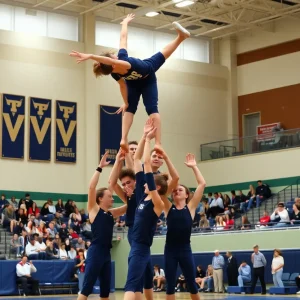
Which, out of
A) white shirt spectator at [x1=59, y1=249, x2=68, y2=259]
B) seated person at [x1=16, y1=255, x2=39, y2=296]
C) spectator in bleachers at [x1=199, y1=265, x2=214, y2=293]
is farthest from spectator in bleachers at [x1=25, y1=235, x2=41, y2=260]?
spectator in bleachers at [x1=199, y1=265, x2=214, y2=293]

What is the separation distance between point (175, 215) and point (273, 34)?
31.3 meters

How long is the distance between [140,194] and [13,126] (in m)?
26.5

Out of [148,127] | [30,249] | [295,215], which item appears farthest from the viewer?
[30,249]

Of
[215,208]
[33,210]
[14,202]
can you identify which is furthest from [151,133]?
[215,208]

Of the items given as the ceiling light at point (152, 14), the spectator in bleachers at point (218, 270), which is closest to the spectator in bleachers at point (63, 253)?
the spectator in bleachers at point (218, 270)

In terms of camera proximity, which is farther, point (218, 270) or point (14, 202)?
point (14, 202)

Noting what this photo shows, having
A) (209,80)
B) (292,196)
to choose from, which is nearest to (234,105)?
(209,80)

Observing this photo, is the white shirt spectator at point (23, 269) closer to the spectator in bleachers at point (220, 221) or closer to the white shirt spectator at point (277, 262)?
the spectator in bleachers at point (220, 221)

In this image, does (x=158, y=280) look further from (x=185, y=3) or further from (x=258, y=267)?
(x=185, y=3)

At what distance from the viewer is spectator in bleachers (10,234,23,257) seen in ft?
98.7

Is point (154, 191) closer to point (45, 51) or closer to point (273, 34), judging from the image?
point (45, 51)

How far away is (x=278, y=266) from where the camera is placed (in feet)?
88.3

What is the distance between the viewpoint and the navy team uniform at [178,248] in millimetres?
11109

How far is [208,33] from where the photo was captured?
41969mm
